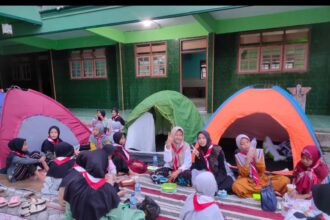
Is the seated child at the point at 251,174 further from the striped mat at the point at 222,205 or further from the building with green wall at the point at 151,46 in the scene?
the building with green wall at the point at 151,46

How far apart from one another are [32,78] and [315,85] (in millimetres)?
10611

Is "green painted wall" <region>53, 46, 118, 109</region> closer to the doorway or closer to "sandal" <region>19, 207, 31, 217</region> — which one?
the doorway

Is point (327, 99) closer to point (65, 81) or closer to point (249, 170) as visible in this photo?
point (249, 170)

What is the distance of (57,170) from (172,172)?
4.96 ft

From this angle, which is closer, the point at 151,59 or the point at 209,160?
the point at 209,160

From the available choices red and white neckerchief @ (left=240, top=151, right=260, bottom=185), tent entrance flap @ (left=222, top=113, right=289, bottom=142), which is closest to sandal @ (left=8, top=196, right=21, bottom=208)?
red and white neckerchief @ (left=240, top=151, right=260, bottom=185)

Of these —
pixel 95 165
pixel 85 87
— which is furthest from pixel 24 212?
pixel 85 87

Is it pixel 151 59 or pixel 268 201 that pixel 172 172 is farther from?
pixel 151 59

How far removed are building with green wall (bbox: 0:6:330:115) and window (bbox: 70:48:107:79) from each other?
0.12 feet

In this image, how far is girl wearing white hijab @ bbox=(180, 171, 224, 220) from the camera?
166 cm

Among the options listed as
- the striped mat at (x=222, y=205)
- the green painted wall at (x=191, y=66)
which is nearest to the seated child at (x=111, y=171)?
the striped mat at (x=222, y=205)

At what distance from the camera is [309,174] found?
7.96 feet
